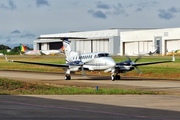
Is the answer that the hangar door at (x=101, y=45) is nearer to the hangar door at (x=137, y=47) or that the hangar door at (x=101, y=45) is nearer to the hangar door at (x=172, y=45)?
the hangar door at (x=137, y=47)

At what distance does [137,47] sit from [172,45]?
16.8 metres

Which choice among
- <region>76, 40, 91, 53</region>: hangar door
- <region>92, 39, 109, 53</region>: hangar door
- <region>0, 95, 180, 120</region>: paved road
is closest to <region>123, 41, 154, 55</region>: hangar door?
<region>92, 39, 109, 53</region>: hangar door

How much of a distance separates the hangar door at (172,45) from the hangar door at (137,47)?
246 inches

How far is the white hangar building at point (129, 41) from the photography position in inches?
4500

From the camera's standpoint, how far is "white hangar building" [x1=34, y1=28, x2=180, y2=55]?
114312mm

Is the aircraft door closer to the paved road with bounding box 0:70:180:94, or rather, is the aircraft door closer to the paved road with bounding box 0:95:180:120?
the paved road with bounding box 0:70:180:94

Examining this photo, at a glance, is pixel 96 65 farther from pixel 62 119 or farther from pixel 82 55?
pixel 62 119

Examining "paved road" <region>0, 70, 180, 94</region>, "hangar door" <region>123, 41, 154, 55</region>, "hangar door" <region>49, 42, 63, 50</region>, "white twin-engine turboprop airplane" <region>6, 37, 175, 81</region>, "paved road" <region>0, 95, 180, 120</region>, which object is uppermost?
"hangar door" <region>49, 42, 63, 50</region>

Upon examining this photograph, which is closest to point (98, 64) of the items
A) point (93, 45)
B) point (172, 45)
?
point (172, 45)

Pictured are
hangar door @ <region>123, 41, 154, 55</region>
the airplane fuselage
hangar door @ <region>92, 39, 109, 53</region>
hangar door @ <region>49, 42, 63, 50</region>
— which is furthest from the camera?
hangar door @ <region>49, 42, 63, 50</region>

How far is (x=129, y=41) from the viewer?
12950cm

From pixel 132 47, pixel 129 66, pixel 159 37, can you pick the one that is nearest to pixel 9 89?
pixel 129 66

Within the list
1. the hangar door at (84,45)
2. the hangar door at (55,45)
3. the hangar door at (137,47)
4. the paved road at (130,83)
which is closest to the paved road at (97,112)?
the paved road at (130,83)

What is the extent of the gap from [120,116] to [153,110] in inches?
98.0
